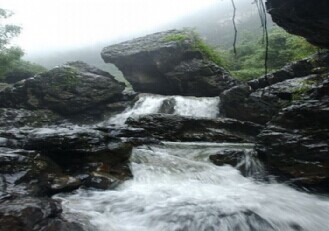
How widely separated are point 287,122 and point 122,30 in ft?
281

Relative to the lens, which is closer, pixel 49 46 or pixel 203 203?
pixel 203 203

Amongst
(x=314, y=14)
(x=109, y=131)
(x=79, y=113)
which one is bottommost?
(x=79, y=113)

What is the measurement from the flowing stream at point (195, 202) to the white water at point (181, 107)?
7.63 metres

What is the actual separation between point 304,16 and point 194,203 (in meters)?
4.57

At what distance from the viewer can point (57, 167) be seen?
7.27 m

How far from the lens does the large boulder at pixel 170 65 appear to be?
19.0 meters

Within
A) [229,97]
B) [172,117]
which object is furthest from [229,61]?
[172,117]

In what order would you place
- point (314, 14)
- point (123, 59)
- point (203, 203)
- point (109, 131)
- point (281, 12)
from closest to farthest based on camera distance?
point (203, 203) < point (314, 14) < point (281, 12) < point (109, 131) < point (123, 59)

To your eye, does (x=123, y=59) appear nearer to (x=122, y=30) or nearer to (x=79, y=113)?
(x=79, y=113)

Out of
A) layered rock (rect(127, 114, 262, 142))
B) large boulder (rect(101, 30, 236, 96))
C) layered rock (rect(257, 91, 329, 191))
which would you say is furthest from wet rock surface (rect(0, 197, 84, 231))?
large boulder (rect(101, 30, 236, 96))

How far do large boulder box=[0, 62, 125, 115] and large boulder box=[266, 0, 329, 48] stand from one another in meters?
11.8

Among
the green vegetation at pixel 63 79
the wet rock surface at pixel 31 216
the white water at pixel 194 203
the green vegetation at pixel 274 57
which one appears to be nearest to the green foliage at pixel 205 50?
the green vegetation at pixel 274 57

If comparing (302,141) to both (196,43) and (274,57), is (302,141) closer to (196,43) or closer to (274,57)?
(196,43)

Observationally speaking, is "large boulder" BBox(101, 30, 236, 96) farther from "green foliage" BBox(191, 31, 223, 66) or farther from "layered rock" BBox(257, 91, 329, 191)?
"layered rock" BBox(257, 91, 329, 191)
